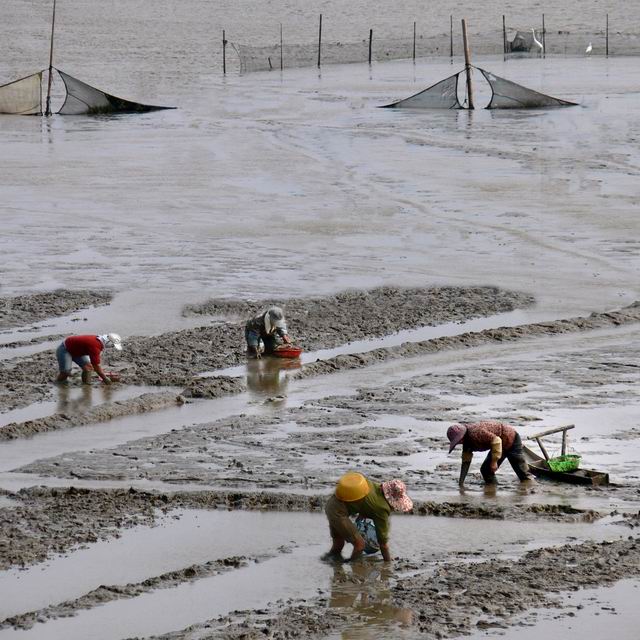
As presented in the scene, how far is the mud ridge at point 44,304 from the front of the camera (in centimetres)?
→ 1761

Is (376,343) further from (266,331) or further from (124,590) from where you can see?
(124,590)

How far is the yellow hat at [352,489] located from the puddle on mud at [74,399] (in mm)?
4777

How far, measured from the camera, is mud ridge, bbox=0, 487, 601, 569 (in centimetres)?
1033

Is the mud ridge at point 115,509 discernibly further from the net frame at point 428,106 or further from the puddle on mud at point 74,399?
the net frame at point 428,106

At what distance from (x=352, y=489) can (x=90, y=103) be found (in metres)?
34.5

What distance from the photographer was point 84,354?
14.4 m

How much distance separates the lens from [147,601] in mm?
9250

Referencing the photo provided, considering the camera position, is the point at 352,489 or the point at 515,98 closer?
the point at 352,489

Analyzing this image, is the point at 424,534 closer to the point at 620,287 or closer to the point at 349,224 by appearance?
the point at 620,287

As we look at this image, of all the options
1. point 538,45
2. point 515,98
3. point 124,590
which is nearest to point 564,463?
point 124,590

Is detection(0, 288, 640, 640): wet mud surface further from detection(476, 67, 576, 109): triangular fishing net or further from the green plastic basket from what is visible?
detection(476, 67, 576, 109): triangular fishing net

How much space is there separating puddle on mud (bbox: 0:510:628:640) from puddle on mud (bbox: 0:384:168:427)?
3.26 metres

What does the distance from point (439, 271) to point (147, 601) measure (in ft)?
40.0

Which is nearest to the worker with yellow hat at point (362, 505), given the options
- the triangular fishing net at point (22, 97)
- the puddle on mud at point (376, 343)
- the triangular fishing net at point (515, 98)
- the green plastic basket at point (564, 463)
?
the green plastic basket at point (564, 463)
